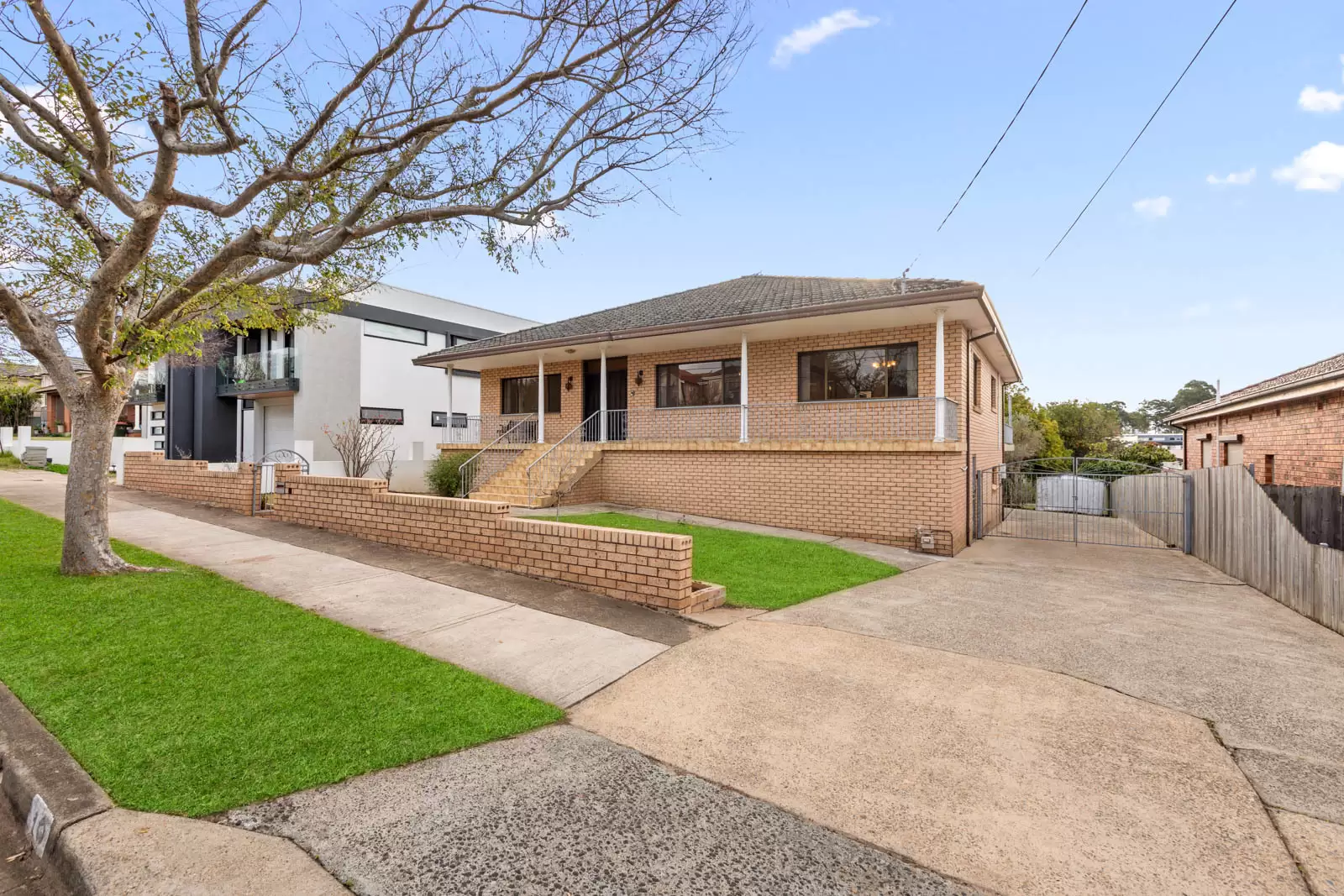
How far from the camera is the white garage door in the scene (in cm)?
2100

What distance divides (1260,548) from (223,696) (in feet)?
35.6

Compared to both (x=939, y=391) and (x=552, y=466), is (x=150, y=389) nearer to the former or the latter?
(x=552, y=466)

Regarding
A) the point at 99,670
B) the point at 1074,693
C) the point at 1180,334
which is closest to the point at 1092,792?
the point at 1074,693

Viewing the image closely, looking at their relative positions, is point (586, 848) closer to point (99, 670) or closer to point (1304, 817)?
point (1304, 817)

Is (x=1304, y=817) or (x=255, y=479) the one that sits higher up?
(x=255, y=479)

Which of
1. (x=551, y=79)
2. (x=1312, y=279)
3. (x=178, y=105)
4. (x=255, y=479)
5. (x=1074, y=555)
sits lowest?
(x=1074, y=555)

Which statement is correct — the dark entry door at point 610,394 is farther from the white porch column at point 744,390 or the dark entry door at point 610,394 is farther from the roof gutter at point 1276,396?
the roof gutter at point 1276,396

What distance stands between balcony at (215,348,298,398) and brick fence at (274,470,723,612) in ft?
41.2

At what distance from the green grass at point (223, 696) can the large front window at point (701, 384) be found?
1020cm

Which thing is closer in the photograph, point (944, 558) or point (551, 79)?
point (551, 79)

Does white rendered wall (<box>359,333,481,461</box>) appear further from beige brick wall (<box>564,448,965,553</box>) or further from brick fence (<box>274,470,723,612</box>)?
brick fence (<box>274,470,723,612</box>)

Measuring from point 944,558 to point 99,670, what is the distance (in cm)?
991

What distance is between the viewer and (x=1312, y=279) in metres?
17.0

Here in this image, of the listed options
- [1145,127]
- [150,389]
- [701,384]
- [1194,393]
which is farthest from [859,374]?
[1194,393]
